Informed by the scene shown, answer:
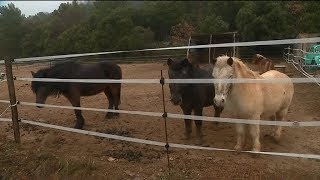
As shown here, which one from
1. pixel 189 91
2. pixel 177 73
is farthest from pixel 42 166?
pixel 189 91

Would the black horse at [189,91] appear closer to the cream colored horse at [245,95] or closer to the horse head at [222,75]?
the cream colored horse at [245,95]

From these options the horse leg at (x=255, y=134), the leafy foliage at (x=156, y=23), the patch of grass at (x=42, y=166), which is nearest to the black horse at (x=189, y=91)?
the horse leg at (x=255, y=134)

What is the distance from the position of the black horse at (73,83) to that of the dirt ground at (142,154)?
544 mm

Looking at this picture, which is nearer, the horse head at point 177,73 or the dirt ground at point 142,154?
→ the dirt ground at point 142,154

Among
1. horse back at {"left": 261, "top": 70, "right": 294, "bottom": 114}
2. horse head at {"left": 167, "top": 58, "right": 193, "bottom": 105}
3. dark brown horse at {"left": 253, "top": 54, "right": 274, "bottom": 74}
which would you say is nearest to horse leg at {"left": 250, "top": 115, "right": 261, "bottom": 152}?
horse back at {"left": 261, "top": 70, "right": 294, "bottom": 114}

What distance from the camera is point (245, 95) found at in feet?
14.3

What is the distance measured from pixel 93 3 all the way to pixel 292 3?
1392 cm

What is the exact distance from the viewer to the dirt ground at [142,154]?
4.08 meters

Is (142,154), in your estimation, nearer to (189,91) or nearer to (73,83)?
(189,91)

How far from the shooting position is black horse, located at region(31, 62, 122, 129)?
6400mm

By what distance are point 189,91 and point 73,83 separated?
2371 millimetres

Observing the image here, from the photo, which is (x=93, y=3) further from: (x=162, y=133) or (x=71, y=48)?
(x=162, y=133)

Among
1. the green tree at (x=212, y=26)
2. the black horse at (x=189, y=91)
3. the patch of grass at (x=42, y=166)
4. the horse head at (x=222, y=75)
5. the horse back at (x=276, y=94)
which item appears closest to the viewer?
the horse head at (x=222, y=75)

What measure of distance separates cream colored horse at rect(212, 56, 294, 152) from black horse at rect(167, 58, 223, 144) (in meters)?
0.68
